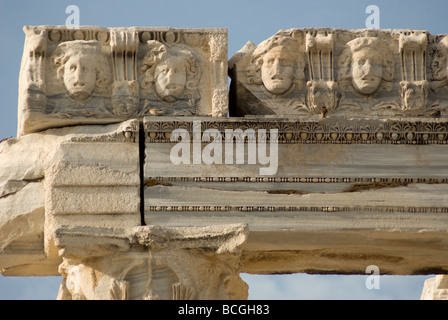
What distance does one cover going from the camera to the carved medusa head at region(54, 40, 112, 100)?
10367 millimetres

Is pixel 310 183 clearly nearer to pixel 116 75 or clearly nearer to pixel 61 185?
pixel 116 75

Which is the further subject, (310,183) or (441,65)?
(441,65)

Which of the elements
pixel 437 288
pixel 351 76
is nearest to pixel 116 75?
pixel 351 76

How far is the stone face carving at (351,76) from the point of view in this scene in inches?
417

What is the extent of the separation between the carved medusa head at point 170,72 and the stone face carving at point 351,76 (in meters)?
0.45

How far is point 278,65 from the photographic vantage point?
10.6 metres

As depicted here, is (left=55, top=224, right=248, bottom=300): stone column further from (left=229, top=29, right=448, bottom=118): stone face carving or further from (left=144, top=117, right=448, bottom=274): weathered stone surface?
(left=229, top=29, right=448, bottom=118): stone face carving

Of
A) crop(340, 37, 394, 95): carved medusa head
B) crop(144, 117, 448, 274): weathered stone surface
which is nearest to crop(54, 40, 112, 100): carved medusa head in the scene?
crop(144, 117, 448, 274): weathered stone surface

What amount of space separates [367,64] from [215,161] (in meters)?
1.66

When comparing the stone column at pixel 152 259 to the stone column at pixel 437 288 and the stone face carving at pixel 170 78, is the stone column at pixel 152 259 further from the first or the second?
the stone column at pixel 437 288

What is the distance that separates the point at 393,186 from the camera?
10.3m

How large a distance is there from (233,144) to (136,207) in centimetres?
100
